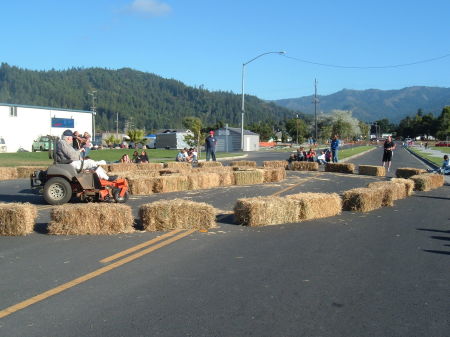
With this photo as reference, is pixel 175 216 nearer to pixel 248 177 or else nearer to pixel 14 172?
pixel 248 177

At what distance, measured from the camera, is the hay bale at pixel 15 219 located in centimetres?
772

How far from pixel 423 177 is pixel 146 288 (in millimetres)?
12926

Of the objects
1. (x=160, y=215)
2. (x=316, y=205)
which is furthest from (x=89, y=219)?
(x=316, y=205)

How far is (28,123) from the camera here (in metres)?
57.8

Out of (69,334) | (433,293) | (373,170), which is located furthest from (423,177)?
(69,334)

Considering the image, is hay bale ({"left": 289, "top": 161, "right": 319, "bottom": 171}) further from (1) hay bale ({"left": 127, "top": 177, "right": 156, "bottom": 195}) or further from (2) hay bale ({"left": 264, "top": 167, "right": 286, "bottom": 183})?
(1) hay bale ({"left": 127, "top": 177, "right": 156, "bottom": 195})

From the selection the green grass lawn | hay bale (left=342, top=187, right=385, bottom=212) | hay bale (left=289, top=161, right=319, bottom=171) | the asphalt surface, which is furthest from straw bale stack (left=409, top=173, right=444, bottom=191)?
the green grass lawn

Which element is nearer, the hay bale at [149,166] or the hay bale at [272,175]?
the hay bale at [272,175]

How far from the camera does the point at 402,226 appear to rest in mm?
8898

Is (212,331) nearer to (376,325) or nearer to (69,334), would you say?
(69,334)

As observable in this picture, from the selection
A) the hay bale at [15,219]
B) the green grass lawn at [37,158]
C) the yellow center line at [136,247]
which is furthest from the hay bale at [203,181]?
the green grass lawn at [37,158]

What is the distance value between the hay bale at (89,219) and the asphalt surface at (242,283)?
237 mm

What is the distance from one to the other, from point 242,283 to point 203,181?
10.5 meters

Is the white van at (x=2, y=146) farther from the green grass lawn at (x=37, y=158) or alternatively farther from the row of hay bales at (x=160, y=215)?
the row of hay bales at (x=160, y=215)
